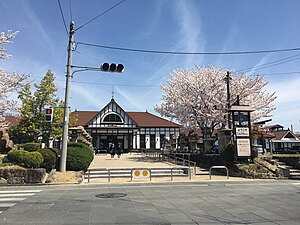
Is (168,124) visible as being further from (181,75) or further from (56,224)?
(56,224)

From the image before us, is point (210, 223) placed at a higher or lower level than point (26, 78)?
lower

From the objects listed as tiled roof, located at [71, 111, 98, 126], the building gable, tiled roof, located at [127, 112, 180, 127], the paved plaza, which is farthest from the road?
tiled roof, located at [127, 112, 180, 127]

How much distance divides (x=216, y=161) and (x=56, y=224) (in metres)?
13.8

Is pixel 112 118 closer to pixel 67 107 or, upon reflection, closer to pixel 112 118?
pixel 112 118

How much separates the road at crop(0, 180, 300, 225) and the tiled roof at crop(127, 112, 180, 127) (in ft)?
103

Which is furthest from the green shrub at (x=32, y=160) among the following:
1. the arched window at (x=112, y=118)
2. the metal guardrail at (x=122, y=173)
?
the arched window at (x=112, y=118)

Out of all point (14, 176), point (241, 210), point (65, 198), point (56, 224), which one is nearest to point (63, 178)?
point (14, 176)

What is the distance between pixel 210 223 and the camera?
517cm

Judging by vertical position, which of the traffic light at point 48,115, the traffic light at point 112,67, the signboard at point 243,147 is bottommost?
the signboard at point 243,147

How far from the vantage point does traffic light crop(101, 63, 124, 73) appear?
11.9 meters

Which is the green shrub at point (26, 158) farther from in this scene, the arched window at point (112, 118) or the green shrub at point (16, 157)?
the arched window at point (112, 118)

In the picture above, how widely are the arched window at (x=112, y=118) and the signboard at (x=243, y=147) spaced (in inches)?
1001

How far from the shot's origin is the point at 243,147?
49.0ft

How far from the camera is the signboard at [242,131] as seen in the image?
594 inches
